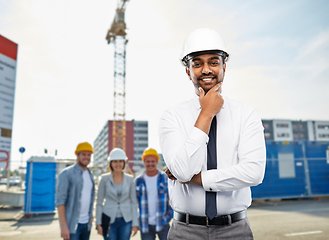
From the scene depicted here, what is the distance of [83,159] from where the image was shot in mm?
4219

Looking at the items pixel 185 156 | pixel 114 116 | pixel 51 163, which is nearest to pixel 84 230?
pixel 185 156

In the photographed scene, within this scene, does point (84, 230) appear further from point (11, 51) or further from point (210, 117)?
point (11, 51)

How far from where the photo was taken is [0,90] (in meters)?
6.03

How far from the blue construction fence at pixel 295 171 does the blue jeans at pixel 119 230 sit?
1050cm

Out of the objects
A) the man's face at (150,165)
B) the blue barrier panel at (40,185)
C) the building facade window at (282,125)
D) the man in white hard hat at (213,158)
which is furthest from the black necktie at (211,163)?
the building facade window at (282,125)

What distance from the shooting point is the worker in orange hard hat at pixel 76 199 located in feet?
12.4

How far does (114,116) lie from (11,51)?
59.1m

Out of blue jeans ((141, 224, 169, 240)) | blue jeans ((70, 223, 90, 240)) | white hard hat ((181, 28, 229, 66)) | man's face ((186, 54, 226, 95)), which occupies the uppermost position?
white hard hat ((181, 28, 229, 66))

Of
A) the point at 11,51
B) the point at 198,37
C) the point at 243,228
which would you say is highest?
the point at 11,51

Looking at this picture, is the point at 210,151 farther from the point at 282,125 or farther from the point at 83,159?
the point at 282,125

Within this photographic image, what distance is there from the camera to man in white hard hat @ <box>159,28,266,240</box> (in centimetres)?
133

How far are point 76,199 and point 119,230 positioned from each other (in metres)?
0.86

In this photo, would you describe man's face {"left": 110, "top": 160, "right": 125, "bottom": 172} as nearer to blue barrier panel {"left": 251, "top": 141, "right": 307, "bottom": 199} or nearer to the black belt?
the black belt

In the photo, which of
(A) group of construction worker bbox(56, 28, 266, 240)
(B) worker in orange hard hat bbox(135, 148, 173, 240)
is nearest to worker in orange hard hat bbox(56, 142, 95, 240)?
(B) worker in orange hard hat bbox(135, 148, 173, 240)
